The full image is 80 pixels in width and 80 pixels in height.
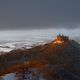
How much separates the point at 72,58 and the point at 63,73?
49.1m

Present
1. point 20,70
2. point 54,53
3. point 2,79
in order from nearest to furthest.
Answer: point 2,79 → point 20,70 → point 54,53

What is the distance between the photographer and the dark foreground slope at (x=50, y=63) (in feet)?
435

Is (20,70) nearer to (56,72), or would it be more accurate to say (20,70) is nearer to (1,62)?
(56,72)

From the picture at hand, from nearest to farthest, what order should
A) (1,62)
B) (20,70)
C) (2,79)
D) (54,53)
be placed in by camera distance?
1. (2,79)
2. (20,70)
3. (1,62)
4. (54,53)

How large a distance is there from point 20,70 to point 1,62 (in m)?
43.3

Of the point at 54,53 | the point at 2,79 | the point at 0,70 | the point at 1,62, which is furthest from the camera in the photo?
the point at 54,53

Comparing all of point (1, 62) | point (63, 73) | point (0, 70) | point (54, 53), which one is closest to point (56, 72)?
point (63, 73)

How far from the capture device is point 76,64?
16750 centimetres

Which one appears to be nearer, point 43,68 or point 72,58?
point 43,68

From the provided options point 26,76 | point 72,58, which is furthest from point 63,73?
point 72,58

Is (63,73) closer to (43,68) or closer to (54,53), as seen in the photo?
(43,68)

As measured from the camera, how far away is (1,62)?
583ft

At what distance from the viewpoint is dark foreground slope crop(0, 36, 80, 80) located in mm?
132625

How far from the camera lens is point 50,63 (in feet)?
515
